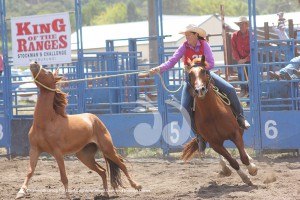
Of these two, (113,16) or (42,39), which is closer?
(42,39)

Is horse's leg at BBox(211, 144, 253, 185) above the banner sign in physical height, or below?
below

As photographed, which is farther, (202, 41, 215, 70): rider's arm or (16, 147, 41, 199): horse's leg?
(202, 41, 215, 70): rider's arm

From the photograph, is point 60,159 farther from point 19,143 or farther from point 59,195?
point 19,143

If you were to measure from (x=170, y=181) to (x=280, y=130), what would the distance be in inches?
106

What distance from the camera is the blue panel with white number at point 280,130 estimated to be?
12008 mm

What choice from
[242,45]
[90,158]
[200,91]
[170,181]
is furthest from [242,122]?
[242,45]

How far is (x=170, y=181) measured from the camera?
1033 cm

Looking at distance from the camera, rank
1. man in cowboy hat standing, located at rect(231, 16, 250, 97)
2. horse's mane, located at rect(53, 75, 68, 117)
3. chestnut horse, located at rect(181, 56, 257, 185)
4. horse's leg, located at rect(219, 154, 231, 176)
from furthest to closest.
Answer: man in cowboy hat standing, located at rect(231, 16, 250, 97), horse's leg, located at rect(219, 154, 231, 176), chestnut horse, located at rect(181, 56, 257, 185), horse's mane, located at rect(53, 75, 68, 117)

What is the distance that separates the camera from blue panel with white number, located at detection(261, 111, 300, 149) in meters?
12.0

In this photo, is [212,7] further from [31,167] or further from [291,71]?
[31,167]

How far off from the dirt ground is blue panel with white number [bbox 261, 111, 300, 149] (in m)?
0.25

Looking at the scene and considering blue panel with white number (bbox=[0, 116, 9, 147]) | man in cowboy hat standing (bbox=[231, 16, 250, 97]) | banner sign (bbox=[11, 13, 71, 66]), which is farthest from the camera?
blue panel with white number (bbox=[0, 116, 9, 147])

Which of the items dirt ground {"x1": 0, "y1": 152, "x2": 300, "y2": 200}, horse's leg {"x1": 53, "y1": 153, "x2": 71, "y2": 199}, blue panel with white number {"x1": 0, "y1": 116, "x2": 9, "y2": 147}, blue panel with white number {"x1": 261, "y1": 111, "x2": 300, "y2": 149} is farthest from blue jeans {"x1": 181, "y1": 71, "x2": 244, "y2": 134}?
blue panel with white number {"x1": 0, "y1": 116, "x2": 9, "y2": 147}

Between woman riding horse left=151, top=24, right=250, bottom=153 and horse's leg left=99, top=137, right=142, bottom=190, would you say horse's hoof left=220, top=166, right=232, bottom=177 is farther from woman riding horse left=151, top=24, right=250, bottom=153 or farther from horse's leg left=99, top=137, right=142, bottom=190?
horse's leg left=99, top=137, right=142, bottom=190
